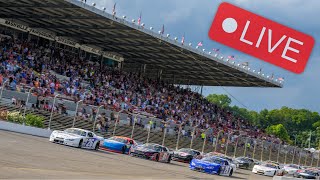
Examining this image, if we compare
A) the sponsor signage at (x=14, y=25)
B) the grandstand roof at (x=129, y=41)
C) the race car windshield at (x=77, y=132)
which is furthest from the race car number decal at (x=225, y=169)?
the sponsor signage at (x=14, y=25)

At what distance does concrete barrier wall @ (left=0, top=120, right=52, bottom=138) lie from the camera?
31606 mm

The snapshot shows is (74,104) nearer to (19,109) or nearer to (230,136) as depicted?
(19,109)

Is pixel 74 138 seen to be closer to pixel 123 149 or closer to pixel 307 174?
Answer: pixel 123 149

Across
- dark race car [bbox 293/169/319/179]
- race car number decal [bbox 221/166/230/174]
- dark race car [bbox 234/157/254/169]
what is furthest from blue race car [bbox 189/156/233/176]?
dark race car [bbox 234/157/254/169]

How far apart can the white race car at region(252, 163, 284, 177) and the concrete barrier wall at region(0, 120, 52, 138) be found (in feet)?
54.6

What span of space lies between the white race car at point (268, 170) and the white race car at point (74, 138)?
15.9 metres

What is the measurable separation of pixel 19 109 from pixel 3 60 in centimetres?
718

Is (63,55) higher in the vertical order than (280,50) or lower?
higher

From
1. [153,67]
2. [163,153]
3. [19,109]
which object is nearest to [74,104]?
A: [19,109]

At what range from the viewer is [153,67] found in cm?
6700

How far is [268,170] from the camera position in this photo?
131ft

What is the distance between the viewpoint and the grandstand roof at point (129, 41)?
4309 centimetres

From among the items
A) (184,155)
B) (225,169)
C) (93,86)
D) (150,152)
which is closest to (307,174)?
(184,155)

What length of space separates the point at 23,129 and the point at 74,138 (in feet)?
19.5
